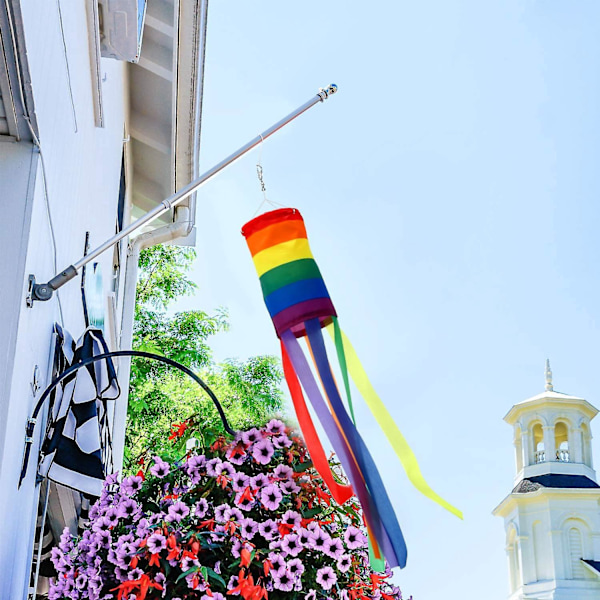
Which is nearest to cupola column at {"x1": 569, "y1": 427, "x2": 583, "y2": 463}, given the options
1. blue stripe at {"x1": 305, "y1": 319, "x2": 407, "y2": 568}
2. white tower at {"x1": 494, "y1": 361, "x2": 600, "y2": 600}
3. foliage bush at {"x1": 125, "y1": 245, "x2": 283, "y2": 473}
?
white tower at {"x1": 494, "y1": 361, "x2": 600, "y2": 600}

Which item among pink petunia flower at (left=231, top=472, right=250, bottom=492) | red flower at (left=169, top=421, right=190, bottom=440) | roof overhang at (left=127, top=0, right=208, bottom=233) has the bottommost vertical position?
pink petunia flower at (left=231, top=472, right=250, bottom=492)

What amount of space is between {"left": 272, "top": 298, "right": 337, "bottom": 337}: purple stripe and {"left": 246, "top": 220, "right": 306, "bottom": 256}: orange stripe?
26 centimetres

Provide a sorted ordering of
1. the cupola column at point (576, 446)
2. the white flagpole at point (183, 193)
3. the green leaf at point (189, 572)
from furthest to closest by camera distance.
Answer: the cupola column at point (576, 446)
the white flagpole at point (183, 193)
the green leaf at point (189, 572)

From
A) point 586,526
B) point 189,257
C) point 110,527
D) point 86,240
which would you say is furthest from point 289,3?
point 110,527

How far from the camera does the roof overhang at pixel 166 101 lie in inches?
275

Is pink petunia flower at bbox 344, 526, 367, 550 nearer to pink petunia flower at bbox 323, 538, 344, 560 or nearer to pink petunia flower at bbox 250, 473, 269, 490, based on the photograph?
pink petunia flower at bbox 323, 538, 344, 560

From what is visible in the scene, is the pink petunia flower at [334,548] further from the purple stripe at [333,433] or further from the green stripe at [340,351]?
the green stripe at [340,351]

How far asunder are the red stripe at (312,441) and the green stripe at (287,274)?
234 millimetres

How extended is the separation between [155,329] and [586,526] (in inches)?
906

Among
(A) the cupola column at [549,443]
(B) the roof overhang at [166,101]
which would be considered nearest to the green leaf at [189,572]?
(B) the roof overhang at [166,101]

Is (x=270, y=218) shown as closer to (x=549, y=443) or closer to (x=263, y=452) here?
(x=263, y=452)

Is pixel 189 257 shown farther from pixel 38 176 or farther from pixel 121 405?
pixel 38 176

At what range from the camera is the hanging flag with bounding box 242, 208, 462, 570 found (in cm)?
264

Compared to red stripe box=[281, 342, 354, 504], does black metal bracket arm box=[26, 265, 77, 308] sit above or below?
above
